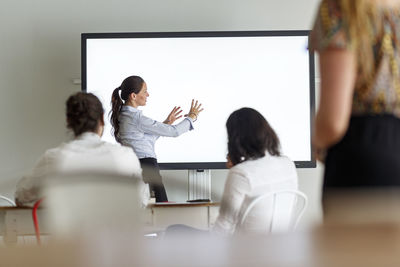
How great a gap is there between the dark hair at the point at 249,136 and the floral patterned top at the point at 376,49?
1157mm

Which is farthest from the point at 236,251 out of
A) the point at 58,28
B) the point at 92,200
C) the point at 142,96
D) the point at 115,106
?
the point at 58,28

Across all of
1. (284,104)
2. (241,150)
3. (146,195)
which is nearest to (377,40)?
(146,195)

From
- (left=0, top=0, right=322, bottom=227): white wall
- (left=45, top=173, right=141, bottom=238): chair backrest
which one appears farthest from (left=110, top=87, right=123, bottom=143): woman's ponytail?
(left=45, top=173, right=141, bottom=238): chair backrest

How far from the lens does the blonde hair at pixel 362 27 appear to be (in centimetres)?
70

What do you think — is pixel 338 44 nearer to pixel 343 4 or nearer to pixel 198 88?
pixel 343 4

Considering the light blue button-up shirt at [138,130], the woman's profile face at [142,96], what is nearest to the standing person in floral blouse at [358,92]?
the light blue button-up shirt at [138,130]

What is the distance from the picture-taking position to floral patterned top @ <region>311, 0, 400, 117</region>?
0.73m

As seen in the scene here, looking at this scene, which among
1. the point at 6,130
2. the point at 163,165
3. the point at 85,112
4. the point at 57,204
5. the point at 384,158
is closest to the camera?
the point at 57,204

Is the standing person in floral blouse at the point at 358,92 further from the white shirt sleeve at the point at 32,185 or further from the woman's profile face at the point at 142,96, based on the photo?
the woman's profile face at the point at 142,96

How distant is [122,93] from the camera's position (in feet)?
13.2

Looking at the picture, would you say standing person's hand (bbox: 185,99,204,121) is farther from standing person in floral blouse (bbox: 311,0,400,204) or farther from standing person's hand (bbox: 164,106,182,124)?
standing person in floral blouse (bbox: 311,0,400,204)

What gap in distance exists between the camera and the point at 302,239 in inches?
15.5

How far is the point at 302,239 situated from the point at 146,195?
0.21 m

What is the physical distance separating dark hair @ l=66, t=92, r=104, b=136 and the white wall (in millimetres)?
3134
